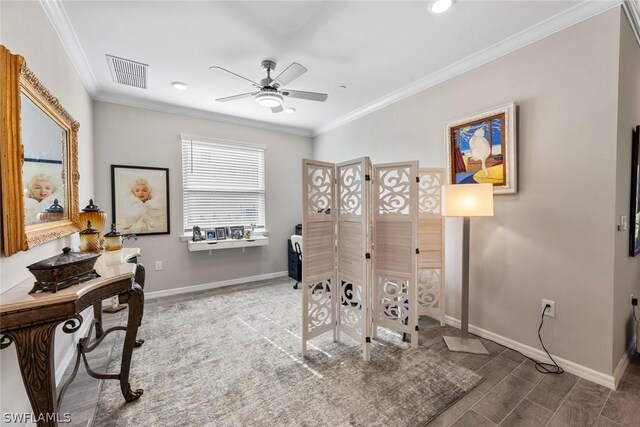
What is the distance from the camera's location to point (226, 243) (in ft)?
13.6

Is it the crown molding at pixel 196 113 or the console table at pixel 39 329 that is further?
the crown molding at pixel 196 113

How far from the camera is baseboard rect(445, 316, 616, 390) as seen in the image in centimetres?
193

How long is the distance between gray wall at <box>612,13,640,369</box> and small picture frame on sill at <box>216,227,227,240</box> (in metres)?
4.41

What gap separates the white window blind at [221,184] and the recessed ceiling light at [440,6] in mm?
3333

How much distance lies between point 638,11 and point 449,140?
1.49 m

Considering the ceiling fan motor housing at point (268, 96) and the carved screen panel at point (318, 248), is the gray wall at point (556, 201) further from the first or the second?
the ceiling fan motor housing at point (268, 96)

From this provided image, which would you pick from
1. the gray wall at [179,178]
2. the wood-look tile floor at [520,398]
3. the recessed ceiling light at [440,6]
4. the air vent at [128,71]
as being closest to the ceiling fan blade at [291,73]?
the recessed ceiling light at [440,6]

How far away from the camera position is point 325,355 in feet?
7.67

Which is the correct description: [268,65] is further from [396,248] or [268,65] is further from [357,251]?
[396,248]

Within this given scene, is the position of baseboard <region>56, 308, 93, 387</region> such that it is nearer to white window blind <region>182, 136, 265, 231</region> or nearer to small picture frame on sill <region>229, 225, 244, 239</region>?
white window blind <region>182, 136, 265, 231</region>

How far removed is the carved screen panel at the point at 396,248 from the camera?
94.0 inches

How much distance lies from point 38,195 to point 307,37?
233 centimetres

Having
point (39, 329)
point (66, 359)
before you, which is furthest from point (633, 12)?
point (66, 359)

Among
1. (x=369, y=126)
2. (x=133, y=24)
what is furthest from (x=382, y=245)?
(x=133, y=24)
